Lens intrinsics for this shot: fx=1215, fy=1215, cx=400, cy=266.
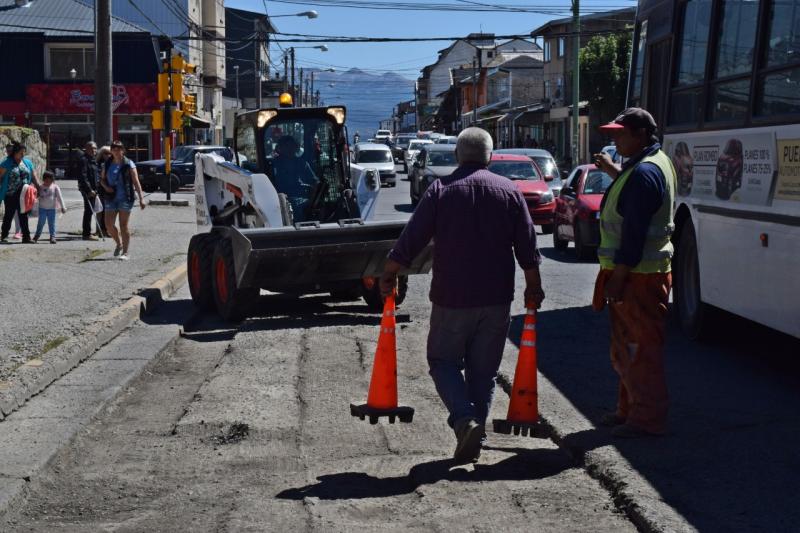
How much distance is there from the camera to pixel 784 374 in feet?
31.4

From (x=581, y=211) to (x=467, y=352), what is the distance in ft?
42.7

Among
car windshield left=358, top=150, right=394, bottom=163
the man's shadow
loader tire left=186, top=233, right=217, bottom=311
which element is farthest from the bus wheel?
car windshield left=358, top=150, right=394, bottom=163

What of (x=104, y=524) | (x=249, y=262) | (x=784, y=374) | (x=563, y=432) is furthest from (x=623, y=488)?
(x=249, y=262)

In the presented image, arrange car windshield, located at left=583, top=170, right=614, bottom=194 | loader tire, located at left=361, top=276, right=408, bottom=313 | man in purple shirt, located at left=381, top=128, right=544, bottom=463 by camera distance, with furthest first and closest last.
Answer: car windshield, located at left=583, top=170, right=614, bottom=194 → loader tire, located at left=361, top=276, right=408, bottom=313 → man in purple shirt, located at left=381, top=128, right=544, bottom=463

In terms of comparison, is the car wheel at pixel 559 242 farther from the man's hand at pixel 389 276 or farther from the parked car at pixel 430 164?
the man's hand at pixel 389 276

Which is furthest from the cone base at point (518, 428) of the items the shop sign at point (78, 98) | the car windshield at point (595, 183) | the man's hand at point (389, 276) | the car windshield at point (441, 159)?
the shop sign at point (78, 98)

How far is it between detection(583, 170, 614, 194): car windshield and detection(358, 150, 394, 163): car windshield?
28802 mm

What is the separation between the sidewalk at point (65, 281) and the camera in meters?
10.5

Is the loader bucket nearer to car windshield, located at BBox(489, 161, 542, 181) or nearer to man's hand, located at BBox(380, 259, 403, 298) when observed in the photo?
man's hand, located at BBox(380, 259, 403, 298)

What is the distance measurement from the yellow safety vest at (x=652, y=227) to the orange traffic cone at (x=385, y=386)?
1.33 metres

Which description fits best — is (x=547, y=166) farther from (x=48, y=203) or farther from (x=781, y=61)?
(x=781, y=61)

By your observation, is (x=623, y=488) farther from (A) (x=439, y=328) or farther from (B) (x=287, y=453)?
(B) (x=287, y=453)

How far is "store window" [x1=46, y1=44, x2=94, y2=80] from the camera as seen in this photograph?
191 feet

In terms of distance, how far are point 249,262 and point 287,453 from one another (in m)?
5.12
